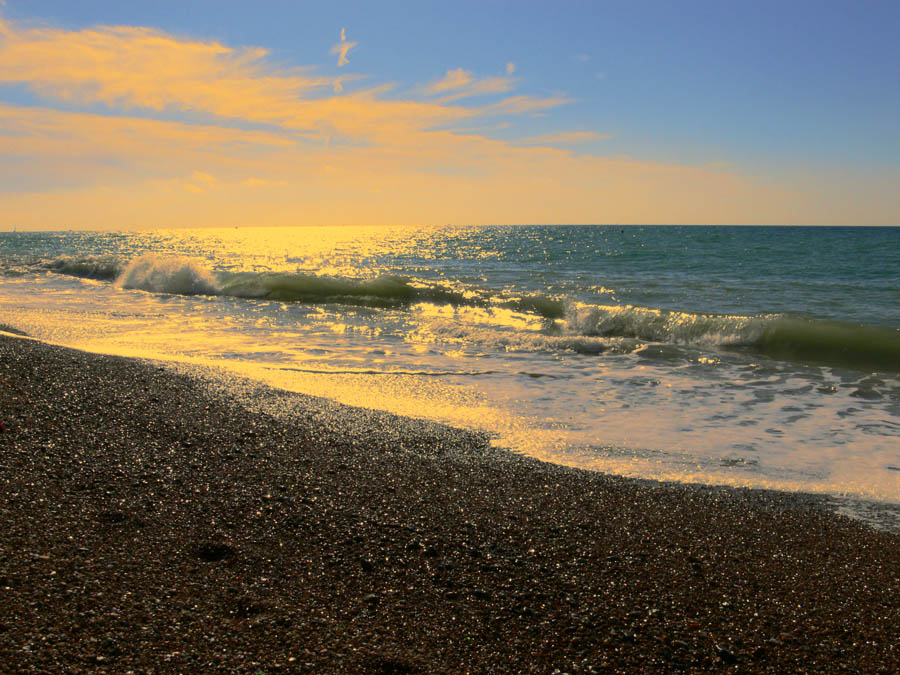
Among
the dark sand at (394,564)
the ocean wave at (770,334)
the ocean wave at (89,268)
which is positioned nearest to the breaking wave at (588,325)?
the ocean wave at (770,334)

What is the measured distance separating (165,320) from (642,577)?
Result: 1276 centimetres

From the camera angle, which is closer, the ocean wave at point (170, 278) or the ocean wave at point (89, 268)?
the ocean wave at point (170, 278)

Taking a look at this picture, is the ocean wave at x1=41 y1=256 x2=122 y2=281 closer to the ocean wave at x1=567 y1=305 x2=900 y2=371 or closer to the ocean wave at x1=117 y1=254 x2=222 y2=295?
the ocean wave at x1=117 y1=254 x2=222 y2=295

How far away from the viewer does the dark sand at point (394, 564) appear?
2.43m

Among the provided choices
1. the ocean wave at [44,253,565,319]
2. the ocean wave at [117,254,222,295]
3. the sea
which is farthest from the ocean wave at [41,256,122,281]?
the sea

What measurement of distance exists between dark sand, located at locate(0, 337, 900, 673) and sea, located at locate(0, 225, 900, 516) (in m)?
1.09

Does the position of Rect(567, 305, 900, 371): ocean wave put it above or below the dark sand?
above

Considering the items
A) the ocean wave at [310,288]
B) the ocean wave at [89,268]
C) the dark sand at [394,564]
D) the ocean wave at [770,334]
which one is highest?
the ocean wave at [89,268]

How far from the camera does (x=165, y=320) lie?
1334 centimetres

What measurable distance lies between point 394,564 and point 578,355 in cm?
764

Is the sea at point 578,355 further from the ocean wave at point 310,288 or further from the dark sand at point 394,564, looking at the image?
the dark sand at point 394,564

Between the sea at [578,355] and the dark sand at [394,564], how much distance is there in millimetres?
1091

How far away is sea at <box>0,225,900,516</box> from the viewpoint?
549cm

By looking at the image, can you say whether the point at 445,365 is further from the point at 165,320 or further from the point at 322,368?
the point at 165,320
